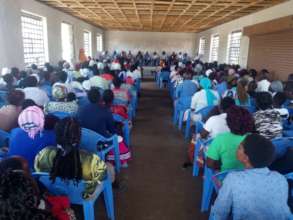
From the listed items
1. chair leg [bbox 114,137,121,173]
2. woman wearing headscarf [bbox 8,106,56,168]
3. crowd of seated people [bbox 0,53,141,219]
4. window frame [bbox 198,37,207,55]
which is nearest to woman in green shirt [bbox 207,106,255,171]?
crowd of seated people [bbox 0,53,141,219]

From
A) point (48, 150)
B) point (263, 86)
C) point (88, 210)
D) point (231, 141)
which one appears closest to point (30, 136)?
point (48, 150)

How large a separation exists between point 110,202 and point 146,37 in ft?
55.4

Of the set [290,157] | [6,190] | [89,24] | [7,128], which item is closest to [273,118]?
[290,157]

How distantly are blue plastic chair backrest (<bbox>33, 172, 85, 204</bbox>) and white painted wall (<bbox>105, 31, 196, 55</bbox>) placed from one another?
56.2 feet

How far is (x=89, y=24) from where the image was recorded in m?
13.2

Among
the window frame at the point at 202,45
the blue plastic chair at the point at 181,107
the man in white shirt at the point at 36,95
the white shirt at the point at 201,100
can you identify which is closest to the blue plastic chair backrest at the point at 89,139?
the man in white shirt at the point at 36,95

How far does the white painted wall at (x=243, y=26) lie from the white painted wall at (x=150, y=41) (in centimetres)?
375

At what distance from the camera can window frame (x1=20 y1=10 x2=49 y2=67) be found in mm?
6596

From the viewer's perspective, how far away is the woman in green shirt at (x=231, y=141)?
2.06 m

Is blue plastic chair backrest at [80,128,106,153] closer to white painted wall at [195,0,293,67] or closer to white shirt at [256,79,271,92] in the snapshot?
white shirt at [256,79,271,92]

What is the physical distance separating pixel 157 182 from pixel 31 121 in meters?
1.64

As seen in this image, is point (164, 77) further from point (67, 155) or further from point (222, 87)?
point (67, 155)

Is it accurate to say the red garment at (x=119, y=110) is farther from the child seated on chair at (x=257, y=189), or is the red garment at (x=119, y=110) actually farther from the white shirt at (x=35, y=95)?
the child seated on chair at (x=257, y=189)

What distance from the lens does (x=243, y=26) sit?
29.5ft
